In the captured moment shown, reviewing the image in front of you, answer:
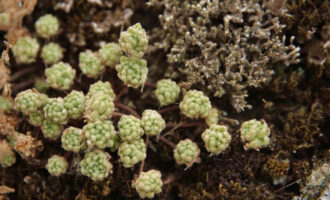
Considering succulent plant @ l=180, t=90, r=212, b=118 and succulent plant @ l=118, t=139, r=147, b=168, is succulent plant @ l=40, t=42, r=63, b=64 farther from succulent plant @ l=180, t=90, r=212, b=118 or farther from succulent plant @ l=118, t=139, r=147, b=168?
succulent plant @ l=180, t=90, r=212, b=118

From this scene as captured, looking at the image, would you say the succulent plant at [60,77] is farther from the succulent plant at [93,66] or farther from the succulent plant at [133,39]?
the succulent plant at [133,39]

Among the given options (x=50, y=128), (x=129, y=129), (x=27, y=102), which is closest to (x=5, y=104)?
(x=27, y=102)

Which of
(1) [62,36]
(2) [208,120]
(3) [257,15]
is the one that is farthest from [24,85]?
(3) [257,15]

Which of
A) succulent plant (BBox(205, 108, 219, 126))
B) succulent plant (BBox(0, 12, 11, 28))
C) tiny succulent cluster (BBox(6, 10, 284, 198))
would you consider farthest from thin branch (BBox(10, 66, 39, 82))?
succulent plant (BBox(205, 108, 219, 126))

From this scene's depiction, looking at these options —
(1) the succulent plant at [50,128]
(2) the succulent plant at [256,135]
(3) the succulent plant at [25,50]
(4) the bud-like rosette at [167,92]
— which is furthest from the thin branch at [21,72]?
(2) the succulent plant at [256,135]

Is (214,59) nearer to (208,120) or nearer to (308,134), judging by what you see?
(208,120)

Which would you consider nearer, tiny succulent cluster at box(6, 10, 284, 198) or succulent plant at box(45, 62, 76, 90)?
tiny succulent cluster at box(6, 10, 284, 198)

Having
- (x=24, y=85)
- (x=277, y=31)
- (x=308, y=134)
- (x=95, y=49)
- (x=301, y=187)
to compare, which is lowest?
(x=301, y=187)
